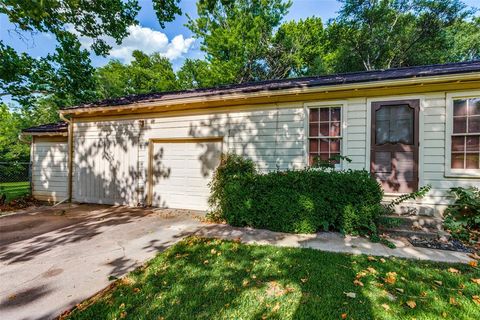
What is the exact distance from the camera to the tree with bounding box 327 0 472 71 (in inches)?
594

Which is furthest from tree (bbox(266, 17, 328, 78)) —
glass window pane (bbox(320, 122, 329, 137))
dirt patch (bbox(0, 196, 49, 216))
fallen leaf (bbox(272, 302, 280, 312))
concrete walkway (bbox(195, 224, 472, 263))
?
fallen leaf (bbox(272, 302, 280, 312))

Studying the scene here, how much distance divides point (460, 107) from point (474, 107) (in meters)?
0.23

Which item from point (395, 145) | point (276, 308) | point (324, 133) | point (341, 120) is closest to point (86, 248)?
point (276, 308)

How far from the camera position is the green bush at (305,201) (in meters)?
4.05

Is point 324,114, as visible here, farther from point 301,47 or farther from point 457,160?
point 301,47

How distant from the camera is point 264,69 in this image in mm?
18812

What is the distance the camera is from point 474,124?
14.7ft

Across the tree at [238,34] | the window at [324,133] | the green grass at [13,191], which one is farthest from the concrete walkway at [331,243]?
the tree at [238,34]

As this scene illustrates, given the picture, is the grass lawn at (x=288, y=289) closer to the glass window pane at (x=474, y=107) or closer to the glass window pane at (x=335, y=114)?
the glass window pane at (x=335, y=114)

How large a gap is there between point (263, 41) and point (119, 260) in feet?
62.3

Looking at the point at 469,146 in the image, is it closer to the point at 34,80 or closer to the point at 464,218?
the point at 464,218

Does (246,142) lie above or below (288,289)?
above

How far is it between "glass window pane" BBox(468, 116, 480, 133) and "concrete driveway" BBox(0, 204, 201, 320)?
6.18 m

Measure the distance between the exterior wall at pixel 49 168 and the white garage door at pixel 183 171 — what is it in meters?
3.88
